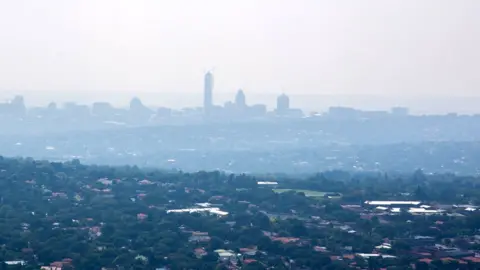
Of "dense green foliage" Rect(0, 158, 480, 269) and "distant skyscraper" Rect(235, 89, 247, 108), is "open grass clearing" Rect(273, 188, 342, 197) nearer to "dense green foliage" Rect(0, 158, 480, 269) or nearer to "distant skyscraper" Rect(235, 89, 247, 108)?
"dense green foliage" Rect(0, 158, 480, 269)

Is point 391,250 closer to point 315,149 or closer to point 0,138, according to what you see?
point 315,149

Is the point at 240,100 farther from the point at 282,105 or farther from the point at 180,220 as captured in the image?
the point at 180,220

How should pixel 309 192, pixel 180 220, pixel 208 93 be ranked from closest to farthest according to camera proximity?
pixel 180 220, pixel 309 192, pixel 208 93

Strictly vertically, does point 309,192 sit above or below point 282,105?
below

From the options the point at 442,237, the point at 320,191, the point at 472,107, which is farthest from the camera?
the point at 472,107

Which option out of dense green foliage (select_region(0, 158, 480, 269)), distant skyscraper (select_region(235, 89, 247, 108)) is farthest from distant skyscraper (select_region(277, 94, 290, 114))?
dense green foliage (select_region(0, 158, 480, 269))

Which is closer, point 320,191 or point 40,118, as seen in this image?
point 320,191

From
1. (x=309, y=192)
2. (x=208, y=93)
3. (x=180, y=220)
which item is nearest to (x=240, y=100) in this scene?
(x=208, y=93)

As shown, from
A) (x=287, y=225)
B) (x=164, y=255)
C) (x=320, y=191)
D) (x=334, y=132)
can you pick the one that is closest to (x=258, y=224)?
(x=287, y=225)

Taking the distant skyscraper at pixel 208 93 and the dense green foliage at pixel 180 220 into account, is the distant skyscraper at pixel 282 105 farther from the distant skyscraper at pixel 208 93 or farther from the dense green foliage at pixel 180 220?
the dense green foliage at pixel 180 220
